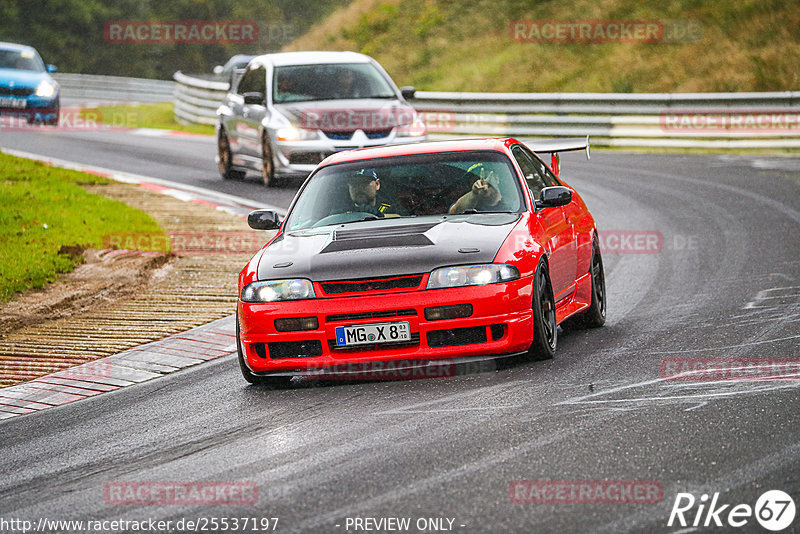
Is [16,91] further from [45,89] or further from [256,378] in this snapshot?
[256,378]

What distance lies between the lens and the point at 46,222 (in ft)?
47.4

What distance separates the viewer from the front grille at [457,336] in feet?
24.6

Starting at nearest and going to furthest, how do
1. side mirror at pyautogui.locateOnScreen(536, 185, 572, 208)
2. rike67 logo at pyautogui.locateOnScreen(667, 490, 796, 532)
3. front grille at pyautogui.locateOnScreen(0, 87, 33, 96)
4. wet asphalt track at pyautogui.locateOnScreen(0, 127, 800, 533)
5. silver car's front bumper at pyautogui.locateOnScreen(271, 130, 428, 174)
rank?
rike67 logo at pyautogui.locateOnScreen(667, 490, 796, 532) → wet asphalt track at pyautogui.locateOnScreen(0, 127, 800, 533) → side mirror at pyautogui.locateOnScreen(536, 185, 572, 208) → silver car's front bumper at pyautogui.locateOnScreen(271, 130, 428, 174) → front grille at pyautogui.locateOnScreen(0, 87, 33, 96)

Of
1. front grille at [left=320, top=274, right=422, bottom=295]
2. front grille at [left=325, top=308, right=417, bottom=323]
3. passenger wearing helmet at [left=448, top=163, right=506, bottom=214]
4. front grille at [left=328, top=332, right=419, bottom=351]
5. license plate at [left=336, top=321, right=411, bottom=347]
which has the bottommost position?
front grille at [left=328, top=332, right=419, bottom=351]

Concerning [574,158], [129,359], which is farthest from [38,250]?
[574,158]

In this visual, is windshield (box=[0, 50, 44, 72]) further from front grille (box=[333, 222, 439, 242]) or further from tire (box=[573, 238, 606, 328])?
front grille (box=[333, 222, 439, 242])

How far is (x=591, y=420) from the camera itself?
21.0 ft

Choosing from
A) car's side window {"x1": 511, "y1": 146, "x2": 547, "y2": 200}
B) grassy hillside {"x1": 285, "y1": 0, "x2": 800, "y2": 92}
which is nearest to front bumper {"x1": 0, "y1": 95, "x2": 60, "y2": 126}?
grassy hillside {"x1": 285, "y1": 0, "x2": 800, "y2": 92}

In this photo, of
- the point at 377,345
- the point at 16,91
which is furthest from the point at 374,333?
the point at 16,91

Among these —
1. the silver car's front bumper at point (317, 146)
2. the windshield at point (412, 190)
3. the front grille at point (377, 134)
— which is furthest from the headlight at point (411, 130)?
the windshield at point (412, 190)

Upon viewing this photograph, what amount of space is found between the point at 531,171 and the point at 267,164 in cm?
969

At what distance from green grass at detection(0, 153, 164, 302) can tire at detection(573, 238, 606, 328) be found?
199 inches

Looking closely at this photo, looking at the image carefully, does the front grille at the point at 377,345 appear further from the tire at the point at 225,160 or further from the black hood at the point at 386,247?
the tire at the point at 225,160

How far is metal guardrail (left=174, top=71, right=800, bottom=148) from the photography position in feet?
78.2
